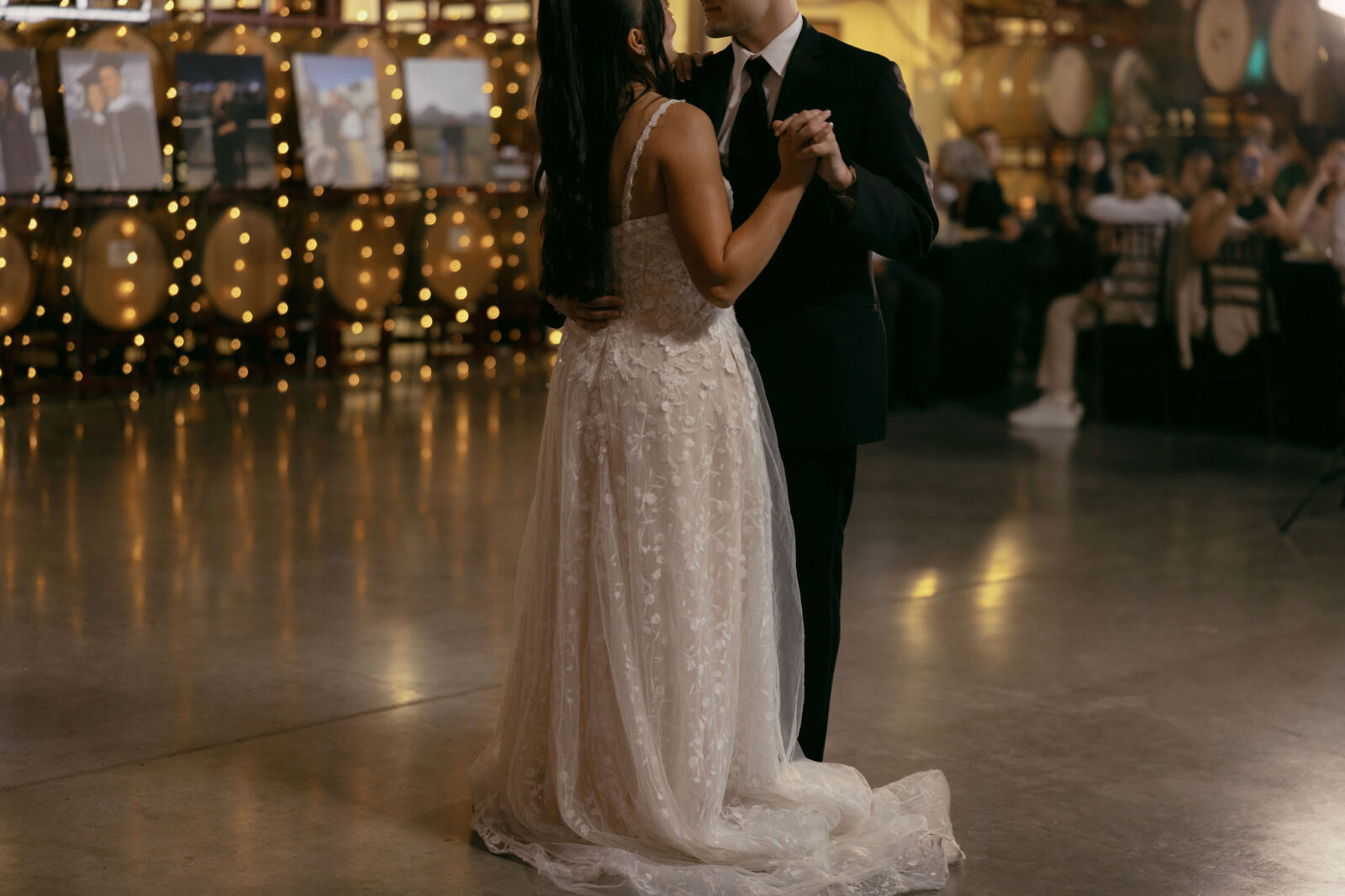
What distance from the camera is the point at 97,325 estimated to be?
8.34 m

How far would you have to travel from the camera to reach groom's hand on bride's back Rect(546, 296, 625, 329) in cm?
288

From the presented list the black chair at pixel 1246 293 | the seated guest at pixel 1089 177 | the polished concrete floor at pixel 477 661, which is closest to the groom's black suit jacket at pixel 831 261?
the polished concrete floor at pixel 477 661

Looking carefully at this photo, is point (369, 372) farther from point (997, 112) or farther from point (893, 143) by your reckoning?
point (893, 143)

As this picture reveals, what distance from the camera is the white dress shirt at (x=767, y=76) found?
3.02 meters

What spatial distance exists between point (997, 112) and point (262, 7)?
6.05 meters

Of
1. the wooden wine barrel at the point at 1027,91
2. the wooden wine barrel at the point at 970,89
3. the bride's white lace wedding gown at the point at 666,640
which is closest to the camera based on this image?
the bride's white lace wedding gown at the point at 666,640

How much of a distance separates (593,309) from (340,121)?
672cm

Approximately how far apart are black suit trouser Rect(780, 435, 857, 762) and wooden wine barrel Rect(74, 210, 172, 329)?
5943mm

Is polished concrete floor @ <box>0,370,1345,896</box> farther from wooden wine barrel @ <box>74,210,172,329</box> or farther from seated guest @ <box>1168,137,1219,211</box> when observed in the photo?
seated guest @ <box>1168,137,1219,211</box>

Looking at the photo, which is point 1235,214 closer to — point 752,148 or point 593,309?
point 752,148

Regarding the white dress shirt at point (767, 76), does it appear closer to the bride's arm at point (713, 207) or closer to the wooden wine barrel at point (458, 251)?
the bride's arm at point (713, 207)

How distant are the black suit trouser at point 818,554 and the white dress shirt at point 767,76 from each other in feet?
1.93

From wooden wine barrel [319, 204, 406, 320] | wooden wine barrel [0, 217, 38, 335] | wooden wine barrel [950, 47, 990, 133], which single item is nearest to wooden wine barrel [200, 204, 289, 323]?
wooden wine barrel [319, 204, 406, 320]

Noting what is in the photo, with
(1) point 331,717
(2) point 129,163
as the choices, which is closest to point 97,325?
(2) point 129,163
